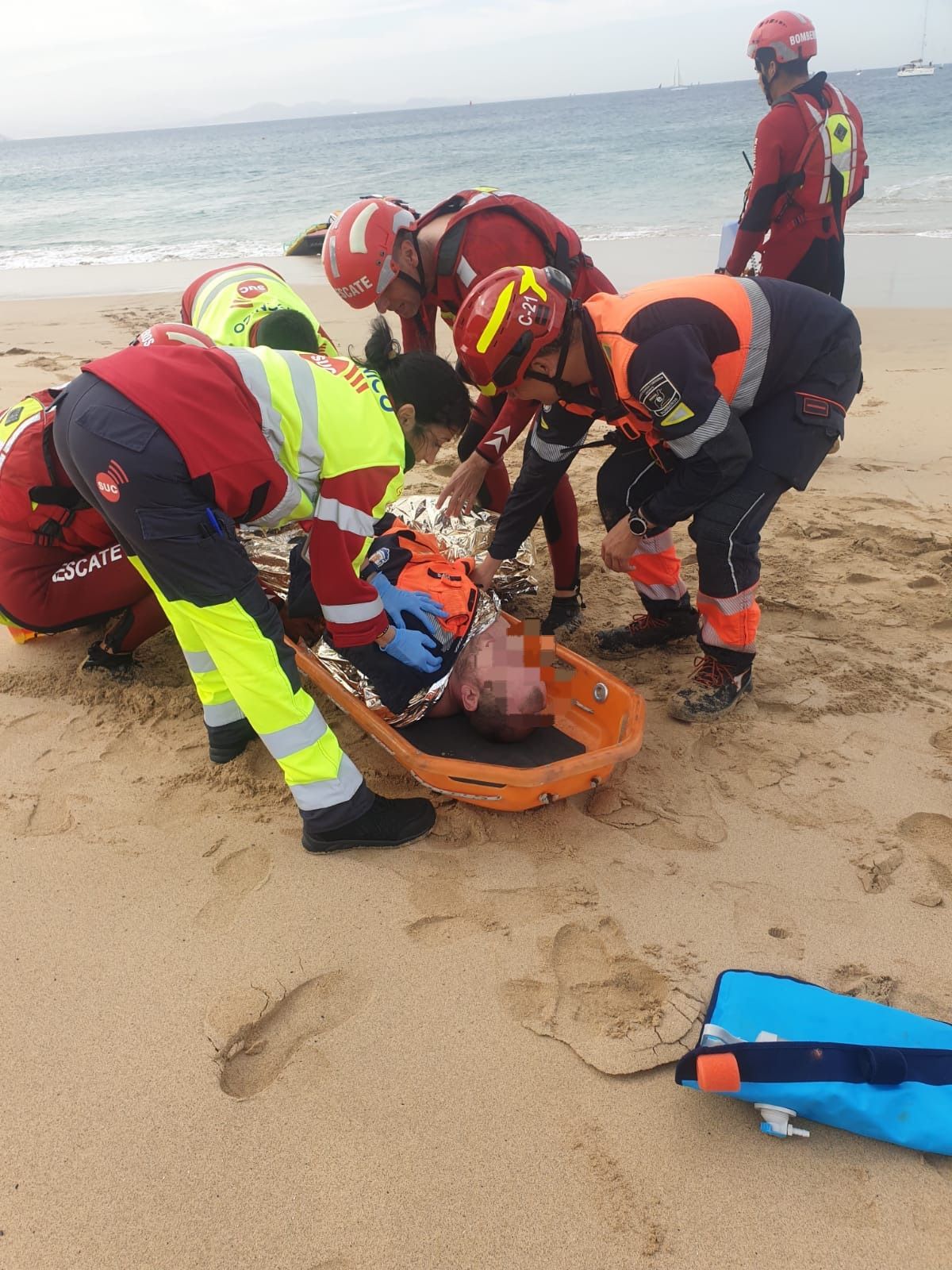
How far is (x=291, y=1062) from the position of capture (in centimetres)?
199

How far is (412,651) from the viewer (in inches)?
110

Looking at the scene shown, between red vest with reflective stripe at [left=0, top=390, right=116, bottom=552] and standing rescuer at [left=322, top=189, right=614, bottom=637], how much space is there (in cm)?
120

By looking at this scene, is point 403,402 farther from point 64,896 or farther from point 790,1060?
point 790,1060

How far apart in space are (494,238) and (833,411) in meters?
1.35

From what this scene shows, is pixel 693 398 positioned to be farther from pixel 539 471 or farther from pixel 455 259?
pixel 455 259

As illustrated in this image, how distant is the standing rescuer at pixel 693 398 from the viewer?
252cm

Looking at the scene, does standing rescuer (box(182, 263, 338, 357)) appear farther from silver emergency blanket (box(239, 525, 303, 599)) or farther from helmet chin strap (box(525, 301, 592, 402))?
helmet chin strap (box(525, 301, 592, 402))

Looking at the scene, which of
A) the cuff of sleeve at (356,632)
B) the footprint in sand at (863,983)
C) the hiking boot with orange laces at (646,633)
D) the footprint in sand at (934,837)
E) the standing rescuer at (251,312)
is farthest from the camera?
the hiking boot with orange laces at (646,633)

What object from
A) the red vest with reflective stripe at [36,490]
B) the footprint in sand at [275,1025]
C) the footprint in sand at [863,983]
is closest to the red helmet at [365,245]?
the red vest with reflective stripe at [36,490]

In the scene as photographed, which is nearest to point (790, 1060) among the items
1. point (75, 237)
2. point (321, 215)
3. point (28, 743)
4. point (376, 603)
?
point (376, 603)

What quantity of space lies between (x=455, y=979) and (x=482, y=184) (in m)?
26.2

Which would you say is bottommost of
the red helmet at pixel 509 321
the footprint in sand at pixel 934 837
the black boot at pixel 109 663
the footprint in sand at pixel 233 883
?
the footprint in sand at pixel 934 837

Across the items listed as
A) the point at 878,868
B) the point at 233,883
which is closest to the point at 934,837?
the point at 878,868

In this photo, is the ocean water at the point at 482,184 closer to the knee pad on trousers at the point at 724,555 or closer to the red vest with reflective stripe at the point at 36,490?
the knee pad on trousers at the point at 724,555
